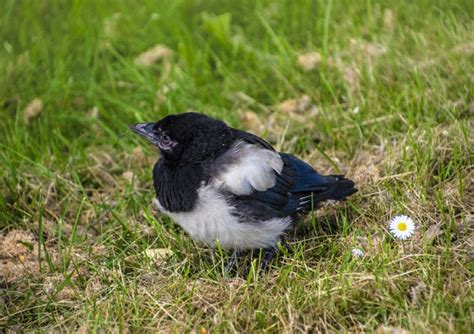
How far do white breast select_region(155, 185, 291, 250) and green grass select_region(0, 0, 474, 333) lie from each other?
0.20m

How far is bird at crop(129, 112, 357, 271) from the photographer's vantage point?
400cm

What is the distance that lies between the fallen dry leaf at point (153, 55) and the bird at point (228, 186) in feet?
6.76

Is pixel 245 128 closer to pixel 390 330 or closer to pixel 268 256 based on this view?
pixel 268 256

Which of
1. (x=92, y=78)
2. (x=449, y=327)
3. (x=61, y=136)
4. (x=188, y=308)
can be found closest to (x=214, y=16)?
(x=92, y=78)

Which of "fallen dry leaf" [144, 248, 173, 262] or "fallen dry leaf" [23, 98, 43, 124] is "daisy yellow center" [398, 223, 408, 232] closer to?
"fallen dry leaf" [144, 248, 173, 262]

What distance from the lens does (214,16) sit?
6.79 m

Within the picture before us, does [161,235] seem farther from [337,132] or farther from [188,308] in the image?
[337,132]

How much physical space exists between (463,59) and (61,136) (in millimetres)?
2804

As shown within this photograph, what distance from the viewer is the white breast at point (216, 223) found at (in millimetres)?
3979

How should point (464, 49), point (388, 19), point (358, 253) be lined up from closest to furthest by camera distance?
1. point (358, 253)
2. point (464, 49)
3. point (388, 19)

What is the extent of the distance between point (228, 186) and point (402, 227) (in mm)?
922

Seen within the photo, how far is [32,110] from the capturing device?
18.5 ft

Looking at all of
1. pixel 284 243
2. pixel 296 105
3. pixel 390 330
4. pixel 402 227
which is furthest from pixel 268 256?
pixel 296 105

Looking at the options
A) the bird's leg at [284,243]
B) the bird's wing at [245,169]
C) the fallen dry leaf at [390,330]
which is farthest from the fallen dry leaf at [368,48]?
the fallen dry leaf at [390,330]
